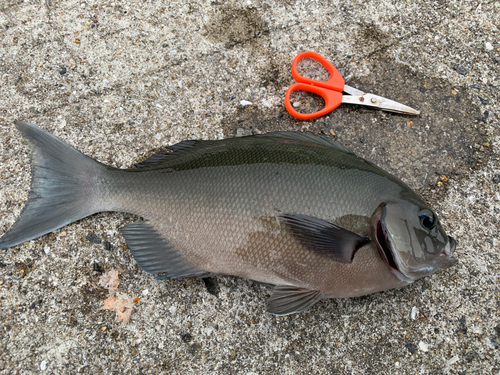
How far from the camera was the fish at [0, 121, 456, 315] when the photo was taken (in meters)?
1.62

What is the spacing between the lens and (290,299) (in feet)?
5.64

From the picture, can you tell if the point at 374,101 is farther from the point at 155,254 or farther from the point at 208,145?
the point at 155,254

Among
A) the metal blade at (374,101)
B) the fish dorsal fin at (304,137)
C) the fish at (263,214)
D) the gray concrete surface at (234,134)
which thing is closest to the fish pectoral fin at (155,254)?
the fish at (263,214)

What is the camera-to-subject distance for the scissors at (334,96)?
84.1 inches

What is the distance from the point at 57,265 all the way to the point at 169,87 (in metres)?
1.30

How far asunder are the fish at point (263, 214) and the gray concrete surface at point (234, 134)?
0.23 m

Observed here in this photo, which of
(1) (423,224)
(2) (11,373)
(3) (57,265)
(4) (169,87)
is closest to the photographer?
(1) (423,224)

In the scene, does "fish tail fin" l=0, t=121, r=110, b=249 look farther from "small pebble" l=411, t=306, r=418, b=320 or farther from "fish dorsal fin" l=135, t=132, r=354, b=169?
"small pebble" l=411, t=306, r=418, b=320

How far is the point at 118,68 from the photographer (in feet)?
7.50

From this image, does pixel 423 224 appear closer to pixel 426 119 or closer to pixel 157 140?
pixel 426 119

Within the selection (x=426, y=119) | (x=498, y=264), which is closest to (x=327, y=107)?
(x=426, y=119)

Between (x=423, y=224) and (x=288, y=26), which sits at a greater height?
(x=288, y=26)

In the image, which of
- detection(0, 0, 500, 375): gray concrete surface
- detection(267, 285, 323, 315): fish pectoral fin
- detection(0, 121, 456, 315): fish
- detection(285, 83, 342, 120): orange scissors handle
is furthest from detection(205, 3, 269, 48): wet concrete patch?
detection(267, 285, 323, 315): fish pectoral fin

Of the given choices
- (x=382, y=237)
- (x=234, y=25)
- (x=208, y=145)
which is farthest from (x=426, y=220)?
(x=234, y=25)
